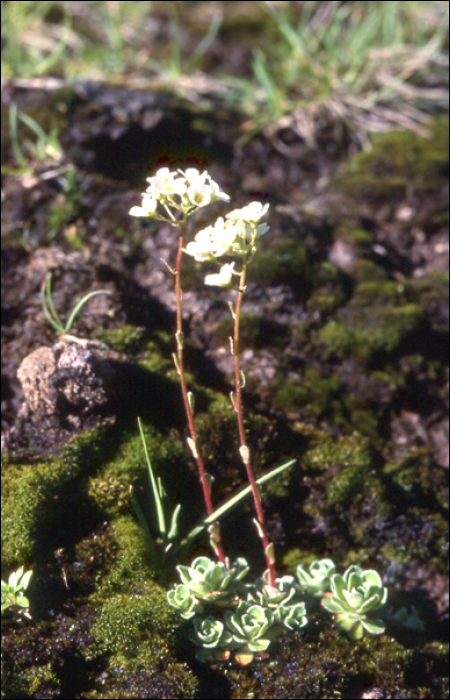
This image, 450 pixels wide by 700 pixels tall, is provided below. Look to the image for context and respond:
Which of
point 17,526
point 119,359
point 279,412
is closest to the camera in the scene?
point 17,526

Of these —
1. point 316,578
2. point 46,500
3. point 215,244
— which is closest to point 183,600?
point 316,578

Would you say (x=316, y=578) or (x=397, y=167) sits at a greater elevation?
(x=397, y=167)

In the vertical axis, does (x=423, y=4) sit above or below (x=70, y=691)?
above

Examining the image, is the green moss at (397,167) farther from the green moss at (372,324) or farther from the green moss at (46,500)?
the green moss at (46,500)

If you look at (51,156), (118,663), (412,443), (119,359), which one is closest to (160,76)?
(51,156)

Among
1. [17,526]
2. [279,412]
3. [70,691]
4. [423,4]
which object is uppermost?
[423,4]

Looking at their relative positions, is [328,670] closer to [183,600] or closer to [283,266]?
Answer: [183,600]

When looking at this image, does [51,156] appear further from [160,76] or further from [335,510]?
[335,510]

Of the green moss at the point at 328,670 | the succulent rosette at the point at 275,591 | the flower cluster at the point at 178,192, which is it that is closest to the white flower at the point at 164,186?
the flower cluster at the point at 178,192
